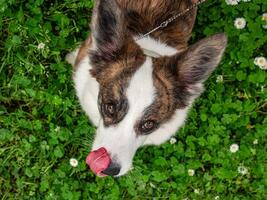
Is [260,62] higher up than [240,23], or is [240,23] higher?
[240,23]

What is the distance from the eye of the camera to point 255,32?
15.8 ft

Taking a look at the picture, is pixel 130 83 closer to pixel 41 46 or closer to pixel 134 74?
pixel 134 74

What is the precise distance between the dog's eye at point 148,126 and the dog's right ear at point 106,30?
54 cm

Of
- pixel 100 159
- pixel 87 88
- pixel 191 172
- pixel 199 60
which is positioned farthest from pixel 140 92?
pixel 191 172

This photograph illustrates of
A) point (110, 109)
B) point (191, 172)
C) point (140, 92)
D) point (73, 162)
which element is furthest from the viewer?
point (191, 172)

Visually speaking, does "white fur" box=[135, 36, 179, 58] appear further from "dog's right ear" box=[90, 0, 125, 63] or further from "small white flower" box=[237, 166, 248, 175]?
"small white flower" box=[237, 166, 248, 175]

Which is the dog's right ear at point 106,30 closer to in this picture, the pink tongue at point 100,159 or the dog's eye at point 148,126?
the dog's eye at point 148,126

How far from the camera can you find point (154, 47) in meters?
3.83

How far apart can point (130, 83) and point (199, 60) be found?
0.49 m

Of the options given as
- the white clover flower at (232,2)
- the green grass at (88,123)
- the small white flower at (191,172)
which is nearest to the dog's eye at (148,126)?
the green grass at (88,123)

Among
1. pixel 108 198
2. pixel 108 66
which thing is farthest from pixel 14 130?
pixel 108 66

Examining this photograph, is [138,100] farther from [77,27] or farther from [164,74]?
[77,27]

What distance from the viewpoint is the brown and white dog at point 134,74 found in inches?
131

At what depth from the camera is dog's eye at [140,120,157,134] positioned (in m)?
3.47
